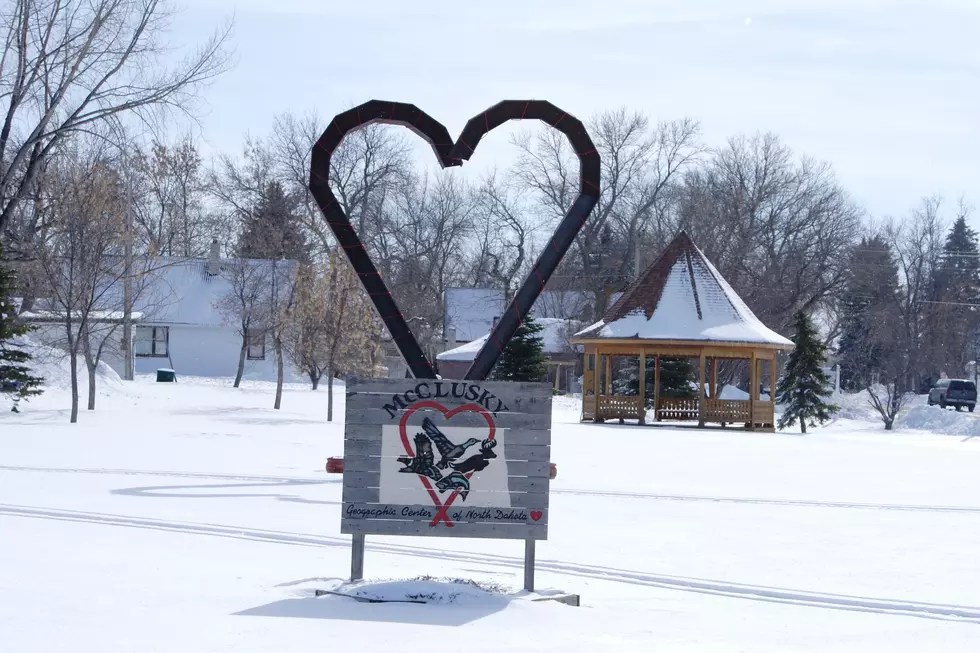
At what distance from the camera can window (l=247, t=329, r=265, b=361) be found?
47841 mm

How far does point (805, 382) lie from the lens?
4141cm

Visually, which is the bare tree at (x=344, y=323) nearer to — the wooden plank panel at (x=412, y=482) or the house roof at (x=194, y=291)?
the house roof at (x=194, y=291)

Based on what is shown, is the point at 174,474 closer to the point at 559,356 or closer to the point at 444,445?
the point at 444,445

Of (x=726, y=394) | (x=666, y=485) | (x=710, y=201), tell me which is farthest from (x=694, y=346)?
(x=710, y=201)

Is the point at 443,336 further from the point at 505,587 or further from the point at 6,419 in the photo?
the point at 505,587

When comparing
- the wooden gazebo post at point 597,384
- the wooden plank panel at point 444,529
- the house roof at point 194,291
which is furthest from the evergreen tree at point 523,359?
the wooden plank panel at point 444,529

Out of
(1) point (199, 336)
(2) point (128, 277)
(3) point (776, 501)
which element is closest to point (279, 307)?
(2) point (128, 277)

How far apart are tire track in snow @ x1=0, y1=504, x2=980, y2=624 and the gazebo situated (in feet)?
75.7

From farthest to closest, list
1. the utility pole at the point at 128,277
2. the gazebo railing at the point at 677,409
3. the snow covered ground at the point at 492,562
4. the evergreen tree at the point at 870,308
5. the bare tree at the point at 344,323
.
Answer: the evergreen tree at the point at 870,308 → the gazebo railing at the point at 677,409 → the bare tree at the point at 344,323 → the utility pole at the point at 128,277 → the snow covered ground at the point at 492,562

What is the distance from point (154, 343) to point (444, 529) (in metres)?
51.2

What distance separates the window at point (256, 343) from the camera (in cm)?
4784

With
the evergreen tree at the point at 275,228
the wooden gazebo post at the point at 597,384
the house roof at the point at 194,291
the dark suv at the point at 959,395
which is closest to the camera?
the wooden gazebo post at the point at 597,384

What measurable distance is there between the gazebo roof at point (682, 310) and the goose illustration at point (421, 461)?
82.3ft

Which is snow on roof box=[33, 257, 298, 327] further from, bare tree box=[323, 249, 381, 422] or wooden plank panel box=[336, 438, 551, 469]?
wooden plank panel box=[336, 438, 551, 469]
